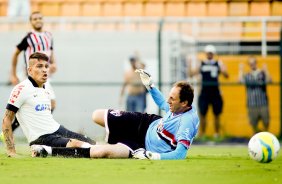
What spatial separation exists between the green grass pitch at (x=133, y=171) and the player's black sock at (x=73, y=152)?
0.26m

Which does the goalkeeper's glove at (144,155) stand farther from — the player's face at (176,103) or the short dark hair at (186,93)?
the short dark hair at (186,93)

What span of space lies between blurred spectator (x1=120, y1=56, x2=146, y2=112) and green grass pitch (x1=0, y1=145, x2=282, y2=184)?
8.52 meters

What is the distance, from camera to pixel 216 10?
22516mm

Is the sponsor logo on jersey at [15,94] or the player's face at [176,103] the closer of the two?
the player's face at [176,103]

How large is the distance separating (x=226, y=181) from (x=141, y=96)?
36.6ft

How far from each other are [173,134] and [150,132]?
397 millimetres

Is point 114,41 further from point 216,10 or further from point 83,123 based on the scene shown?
point 216,10

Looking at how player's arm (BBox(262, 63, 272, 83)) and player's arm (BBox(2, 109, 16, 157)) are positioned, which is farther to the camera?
player's arm (BBox(262, 63, 272, 83))

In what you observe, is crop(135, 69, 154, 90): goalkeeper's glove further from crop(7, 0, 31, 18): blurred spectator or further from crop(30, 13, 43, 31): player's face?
crop(7, 0, 31, 18): blurred spectator

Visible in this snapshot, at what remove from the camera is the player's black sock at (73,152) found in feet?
36.1

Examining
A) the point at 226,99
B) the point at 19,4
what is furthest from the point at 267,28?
the point at 19,4

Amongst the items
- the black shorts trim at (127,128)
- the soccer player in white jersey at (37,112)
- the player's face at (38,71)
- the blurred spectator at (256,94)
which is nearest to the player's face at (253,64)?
the blurred spectator at (256,94)

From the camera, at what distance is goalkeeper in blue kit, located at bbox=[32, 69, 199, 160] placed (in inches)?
420

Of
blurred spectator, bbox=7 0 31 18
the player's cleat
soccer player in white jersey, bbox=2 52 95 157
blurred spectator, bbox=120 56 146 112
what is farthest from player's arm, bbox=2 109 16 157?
blurred spectator, bbox=7 0 31 18
